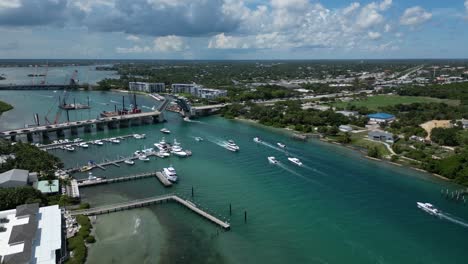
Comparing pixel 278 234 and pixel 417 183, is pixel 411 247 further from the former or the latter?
pixel 417 183

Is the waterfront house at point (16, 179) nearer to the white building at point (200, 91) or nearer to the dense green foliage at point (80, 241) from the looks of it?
the dense green foliage at point (80, 241)

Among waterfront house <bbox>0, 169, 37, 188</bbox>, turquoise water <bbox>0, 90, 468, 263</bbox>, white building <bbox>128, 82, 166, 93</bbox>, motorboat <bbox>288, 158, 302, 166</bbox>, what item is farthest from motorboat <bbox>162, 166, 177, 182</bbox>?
white building <bbox>128, 82, 166, 93</bbox>

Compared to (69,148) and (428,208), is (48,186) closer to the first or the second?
(69,148)

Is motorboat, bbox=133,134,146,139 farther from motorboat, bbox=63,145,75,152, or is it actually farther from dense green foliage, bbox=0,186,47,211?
dense green foliage, bbox=0,186,47,211

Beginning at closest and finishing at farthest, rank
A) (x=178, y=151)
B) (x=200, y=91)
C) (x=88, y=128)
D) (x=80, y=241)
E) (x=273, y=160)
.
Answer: (x=80, y=241) < (x=273, y=160) < (x=178, y=151) < (x=88, y=128) < (x=200, y=91)

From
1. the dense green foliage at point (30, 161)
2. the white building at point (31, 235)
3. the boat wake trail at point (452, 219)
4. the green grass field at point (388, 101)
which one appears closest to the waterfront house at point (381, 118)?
the green grass field at point (388, 101)

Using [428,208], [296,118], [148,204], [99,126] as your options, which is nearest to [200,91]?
[99,126]

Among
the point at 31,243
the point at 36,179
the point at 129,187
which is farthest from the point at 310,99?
the point at 31,243
